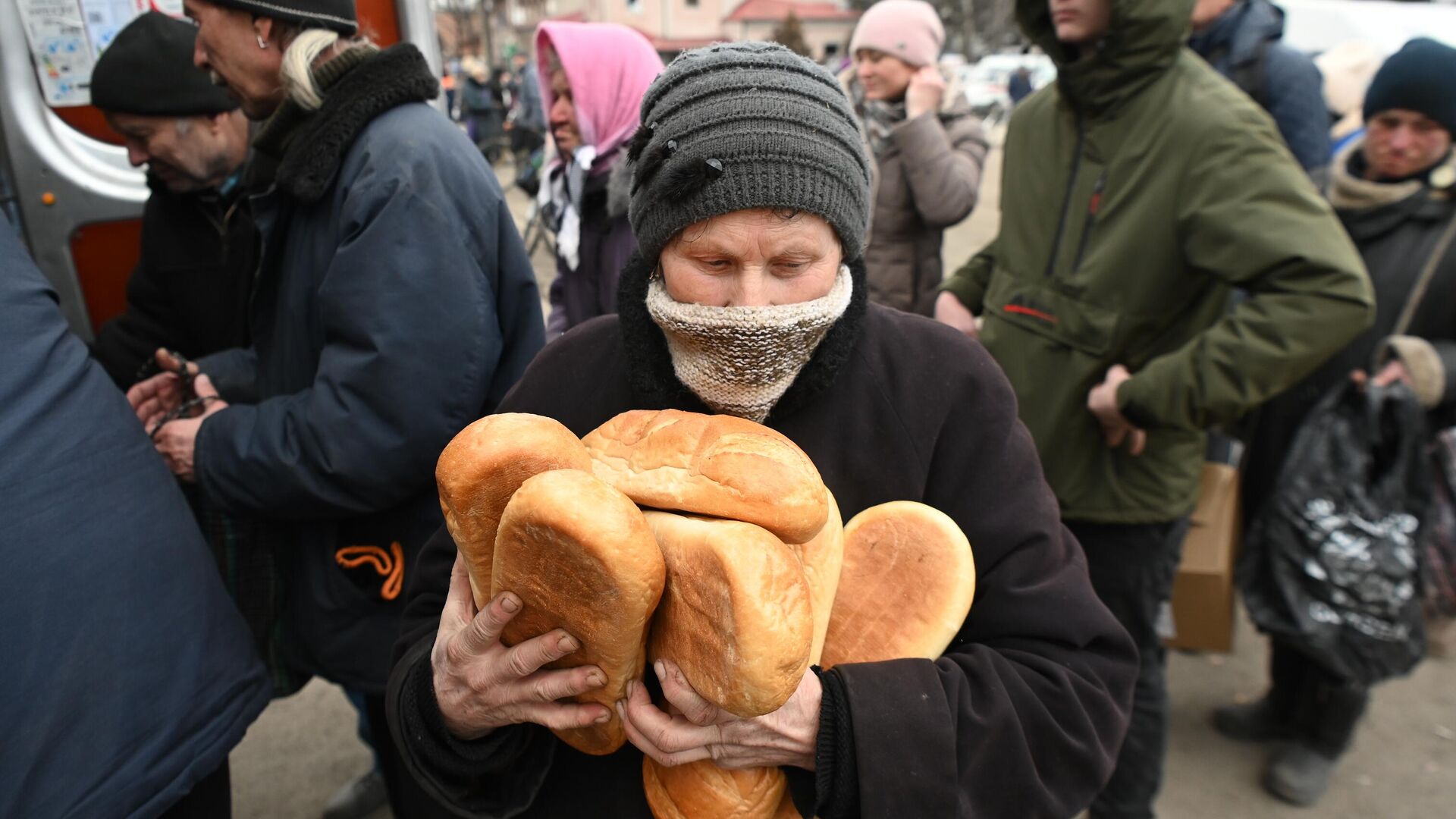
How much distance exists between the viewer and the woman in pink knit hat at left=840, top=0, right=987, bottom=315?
363 cm

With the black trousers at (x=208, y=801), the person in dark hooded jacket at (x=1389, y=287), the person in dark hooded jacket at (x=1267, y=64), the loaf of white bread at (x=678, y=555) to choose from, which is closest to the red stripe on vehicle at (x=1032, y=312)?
the person in dark hooded jacket at (x=1389, y=287)

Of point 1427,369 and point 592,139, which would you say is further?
point 592,139

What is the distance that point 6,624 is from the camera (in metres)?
1.30

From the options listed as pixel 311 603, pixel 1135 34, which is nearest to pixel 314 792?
pixel 311 603

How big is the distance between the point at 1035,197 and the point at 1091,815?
185 cm

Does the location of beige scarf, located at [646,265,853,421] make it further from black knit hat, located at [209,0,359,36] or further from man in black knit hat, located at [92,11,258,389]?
man in black knit hat, located at [92,11,258,389]

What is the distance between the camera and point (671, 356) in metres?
1.33

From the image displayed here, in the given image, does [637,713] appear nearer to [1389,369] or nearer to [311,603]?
[311,603]

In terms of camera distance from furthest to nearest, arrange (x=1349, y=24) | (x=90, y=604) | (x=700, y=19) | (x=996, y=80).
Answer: (x=700, y=19)
(x=996, y=80)
(x=1349, y=24)
(x=90, y=604)

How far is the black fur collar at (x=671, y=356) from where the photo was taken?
4.26 ft

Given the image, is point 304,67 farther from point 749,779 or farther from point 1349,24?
point 1349,24

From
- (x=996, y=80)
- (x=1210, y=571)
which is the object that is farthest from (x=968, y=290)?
(x=996, y=80)

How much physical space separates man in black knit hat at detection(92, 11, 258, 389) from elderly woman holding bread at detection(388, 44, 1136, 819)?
1.43 m

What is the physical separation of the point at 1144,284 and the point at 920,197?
5.14 feet
